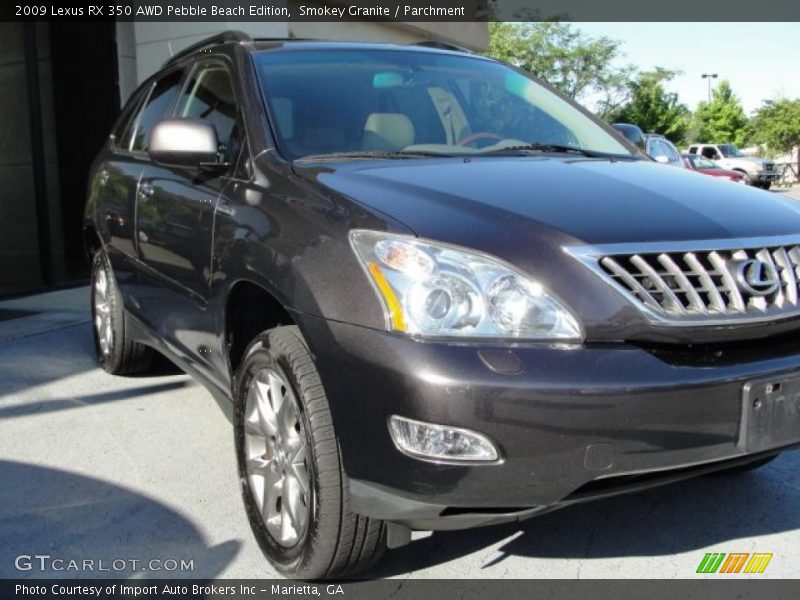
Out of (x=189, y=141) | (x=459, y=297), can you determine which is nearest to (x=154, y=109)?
(x=189, y=141)

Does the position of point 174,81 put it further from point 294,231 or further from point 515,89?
point 294,231

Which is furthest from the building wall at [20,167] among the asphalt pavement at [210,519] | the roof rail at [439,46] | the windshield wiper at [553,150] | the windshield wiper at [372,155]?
the windshield wiper at [553,150]

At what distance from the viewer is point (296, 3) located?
1202cm

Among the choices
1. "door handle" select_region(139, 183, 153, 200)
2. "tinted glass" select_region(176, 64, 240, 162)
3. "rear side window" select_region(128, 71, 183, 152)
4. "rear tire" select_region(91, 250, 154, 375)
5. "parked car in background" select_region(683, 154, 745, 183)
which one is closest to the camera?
"tinted glass" select_region(176, 64, 240, 162)

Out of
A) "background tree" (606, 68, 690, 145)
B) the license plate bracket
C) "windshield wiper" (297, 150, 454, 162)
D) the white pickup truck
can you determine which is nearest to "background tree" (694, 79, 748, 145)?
"background tree" (606, 68, 690, 145)

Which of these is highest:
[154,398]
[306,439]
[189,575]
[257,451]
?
[306,439]

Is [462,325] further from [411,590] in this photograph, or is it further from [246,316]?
[246,316]

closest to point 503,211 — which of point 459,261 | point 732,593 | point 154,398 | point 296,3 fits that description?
point 459,261

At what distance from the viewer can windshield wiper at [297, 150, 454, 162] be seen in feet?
9.93

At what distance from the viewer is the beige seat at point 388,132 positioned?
327 centimetres

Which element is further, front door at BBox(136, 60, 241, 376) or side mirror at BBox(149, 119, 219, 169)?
front door at BBox(136, 60, 241, 376)

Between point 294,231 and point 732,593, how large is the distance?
173 centimetres

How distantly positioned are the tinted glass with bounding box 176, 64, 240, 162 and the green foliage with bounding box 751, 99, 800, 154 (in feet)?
157

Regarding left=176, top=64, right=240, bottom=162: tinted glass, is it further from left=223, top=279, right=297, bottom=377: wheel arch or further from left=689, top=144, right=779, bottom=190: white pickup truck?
left=689, top=144, right=779, bottom=190: white pickup truck
